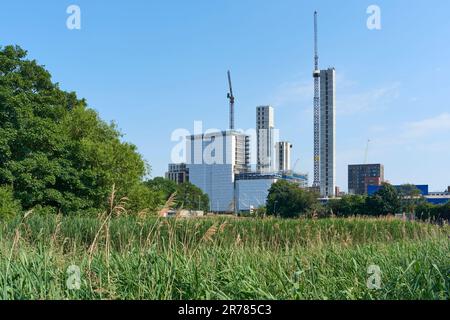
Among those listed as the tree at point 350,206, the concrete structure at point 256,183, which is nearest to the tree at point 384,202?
the tree at point 350,206

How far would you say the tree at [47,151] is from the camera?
26516mm

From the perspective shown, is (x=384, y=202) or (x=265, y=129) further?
(x=265, y=129)

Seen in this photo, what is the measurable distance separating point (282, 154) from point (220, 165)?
214 feet

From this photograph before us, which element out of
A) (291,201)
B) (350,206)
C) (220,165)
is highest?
(220,165)

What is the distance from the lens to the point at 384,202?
71375 mm

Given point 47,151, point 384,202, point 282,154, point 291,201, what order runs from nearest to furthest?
point 47,151 < point 384,202 < point 291,201 < point 282,154

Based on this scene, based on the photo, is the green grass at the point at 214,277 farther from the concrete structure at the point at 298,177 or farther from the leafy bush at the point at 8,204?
the concrete structure at the point at 298,177

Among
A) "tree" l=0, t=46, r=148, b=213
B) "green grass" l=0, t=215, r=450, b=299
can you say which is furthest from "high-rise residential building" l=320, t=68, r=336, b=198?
"green grass" l=0, t=215, r=450, b=299

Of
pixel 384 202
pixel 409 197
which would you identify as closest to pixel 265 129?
pixel 409 197

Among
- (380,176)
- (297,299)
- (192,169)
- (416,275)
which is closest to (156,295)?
(297,299)

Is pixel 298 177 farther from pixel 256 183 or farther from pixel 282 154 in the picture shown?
pixel 256 183

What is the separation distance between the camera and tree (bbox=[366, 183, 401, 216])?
7112cm

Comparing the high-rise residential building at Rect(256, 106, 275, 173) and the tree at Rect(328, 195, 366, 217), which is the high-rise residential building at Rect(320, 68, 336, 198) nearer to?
the high-rise residential building at Rect(256, 106, 275, 173)
